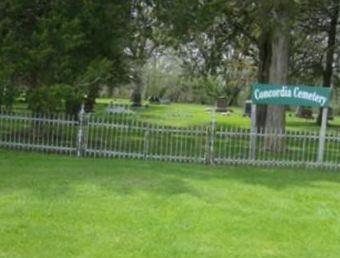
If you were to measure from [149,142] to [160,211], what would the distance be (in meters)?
8.24

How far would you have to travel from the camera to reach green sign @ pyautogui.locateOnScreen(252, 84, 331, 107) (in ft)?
56.6

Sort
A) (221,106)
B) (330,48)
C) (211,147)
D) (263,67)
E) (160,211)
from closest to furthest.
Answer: (160,211) → (211,147) → (263,67) → (330,48) → (221,106)

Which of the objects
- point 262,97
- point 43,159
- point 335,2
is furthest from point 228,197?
point 335,2

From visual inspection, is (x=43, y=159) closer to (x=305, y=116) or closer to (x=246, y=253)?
(x=246, y=253)

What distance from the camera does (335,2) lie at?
125 ft

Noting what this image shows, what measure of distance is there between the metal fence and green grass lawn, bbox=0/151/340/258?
1.48 meters

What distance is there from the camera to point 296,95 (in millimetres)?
17281

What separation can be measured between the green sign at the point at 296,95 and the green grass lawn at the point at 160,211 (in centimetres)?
308

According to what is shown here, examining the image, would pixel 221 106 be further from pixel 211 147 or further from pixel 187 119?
pixel 211 147

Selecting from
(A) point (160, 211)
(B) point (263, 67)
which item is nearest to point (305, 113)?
(B) point (263, 67)

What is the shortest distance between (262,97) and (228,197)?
644 cm

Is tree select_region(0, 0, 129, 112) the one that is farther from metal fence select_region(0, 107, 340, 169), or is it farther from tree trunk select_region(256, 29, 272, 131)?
tree trunk select_region(256, 29, 272, 131)

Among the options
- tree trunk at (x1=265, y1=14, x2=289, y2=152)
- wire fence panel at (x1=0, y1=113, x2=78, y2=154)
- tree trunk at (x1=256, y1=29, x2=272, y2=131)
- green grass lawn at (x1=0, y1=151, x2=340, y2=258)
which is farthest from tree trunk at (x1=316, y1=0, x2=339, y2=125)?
green grass lawn at (x1=0, y1=151, x2=340, y2=258)

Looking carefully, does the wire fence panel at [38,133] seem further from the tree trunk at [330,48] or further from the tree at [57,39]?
the tree trunk at [330,48]
